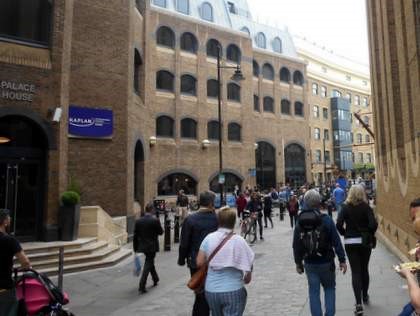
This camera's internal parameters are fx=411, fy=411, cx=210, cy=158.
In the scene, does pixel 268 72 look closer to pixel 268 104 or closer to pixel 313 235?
pixel 268 104

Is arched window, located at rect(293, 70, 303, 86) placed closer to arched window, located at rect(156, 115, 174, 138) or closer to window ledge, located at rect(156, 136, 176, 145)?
arched window, located at rect(156, 115, 174, 138)

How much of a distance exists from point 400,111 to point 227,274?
8.74 meters

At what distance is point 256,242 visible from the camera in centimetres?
1423

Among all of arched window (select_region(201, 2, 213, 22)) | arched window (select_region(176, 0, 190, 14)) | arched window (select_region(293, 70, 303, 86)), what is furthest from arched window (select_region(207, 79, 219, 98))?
arched window (select_region(293, 70, 303, 86))

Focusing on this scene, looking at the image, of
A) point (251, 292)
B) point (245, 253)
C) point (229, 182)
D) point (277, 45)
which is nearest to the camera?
point (245, 253)

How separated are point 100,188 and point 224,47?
2313 cm

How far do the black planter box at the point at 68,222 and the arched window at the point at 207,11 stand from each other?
1053 inches

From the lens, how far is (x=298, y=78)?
4181cm

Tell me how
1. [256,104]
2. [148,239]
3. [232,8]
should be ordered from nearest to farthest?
[148,239] → [256,104] → [232,8]

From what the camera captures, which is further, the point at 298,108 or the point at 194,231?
the point at 298,108

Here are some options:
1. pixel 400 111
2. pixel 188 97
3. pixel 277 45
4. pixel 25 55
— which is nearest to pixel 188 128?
pixel 188 97

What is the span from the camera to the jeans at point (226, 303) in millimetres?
3877

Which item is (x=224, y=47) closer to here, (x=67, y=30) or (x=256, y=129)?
(x=256, y=129)

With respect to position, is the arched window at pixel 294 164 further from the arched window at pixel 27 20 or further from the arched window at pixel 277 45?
the arched window at pixel 27 20
